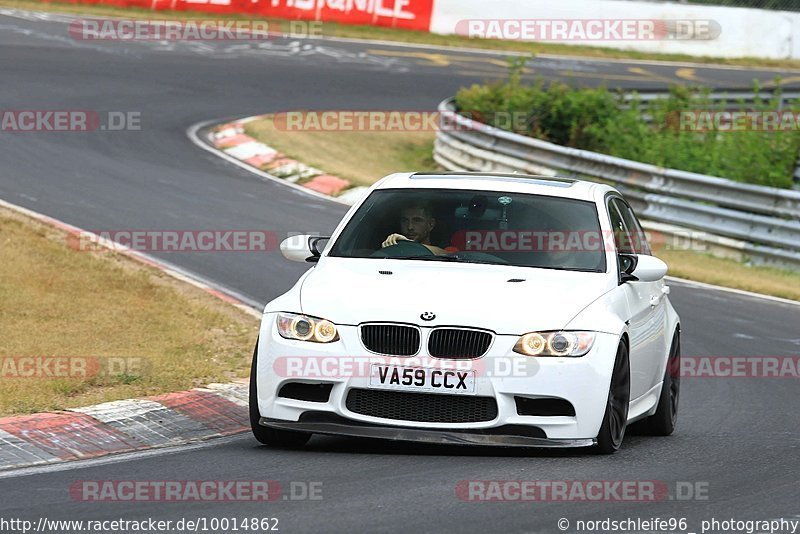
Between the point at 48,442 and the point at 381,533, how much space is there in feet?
8.24

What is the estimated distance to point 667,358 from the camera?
970cm

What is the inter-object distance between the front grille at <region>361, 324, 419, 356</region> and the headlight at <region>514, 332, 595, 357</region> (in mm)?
537

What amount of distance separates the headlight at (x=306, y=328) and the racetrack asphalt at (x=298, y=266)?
2.05 ft

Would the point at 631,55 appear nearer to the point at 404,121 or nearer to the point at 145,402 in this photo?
the point at 404,121

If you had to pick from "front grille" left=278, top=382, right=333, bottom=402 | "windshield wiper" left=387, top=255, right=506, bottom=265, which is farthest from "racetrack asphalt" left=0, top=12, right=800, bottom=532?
"windshield wiper" left=387, top=255, right=506, bottom=265

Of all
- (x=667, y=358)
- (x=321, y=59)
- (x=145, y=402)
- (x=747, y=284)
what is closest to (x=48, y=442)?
(x=145, y=402)

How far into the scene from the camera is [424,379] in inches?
302

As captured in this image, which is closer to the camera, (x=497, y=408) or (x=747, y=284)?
(x=497, y=408)

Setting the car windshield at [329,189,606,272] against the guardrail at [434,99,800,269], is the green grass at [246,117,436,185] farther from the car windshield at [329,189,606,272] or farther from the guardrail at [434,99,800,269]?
the car windshield at [329,189,606,272]

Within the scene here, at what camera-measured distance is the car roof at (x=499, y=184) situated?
30.2 ft

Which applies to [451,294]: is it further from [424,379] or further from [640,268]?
[640,268]

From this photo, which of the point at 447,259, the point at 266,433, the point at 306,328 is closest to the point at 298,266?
the point at 447,259

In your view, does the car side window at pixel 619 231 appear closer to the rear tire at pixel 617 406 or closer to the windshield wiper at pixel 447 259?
the windshield wiper at pixel 447 259

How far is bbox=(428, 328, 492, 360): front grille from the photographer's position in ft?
25.3
